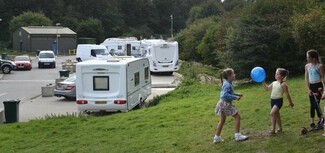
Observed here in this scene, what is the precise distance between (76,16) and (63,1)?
4989mm

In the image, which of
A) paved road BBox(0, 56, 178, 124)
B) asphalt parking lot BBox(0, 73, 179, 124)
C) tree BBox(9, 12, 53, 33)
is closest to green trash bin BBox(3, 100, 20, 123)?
asphalt parking lot BBox(0, 73, 179, 124)

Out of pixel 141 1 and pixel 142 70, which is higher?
pixel 141 1

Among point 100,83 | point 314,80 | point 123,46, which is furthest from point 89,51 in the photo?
point 314,80

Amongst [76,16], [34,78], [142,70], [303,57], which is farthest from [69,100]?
[76,16]

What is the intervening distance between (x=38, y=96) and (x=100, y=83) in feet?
28.2

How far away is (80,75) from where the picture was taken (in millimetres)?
18141

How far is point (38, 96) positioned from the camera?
25.7 m

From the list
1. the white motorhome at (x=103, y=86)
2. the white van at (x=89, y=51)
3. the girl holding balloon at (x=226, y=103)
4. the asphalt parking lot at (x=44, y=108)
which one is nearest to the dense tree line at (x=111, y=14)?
the white van at (x=89, y=51)

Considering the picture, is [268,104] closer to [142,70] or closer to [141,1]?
[142,70]

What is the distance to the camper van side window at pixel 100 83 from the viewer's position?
18141 millimetres

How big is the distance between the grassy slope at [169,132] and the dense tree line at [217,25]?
6053 mm

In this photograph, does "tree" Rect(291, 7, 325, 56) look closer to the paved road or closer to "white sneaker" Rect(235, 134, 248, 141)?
the paved road

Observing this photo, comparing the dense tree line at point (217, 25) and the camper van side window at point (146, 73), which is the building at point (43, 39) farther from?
the camper van side window at point (146, 73)

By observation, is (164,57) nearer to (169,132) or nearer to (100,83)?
(100,83)
